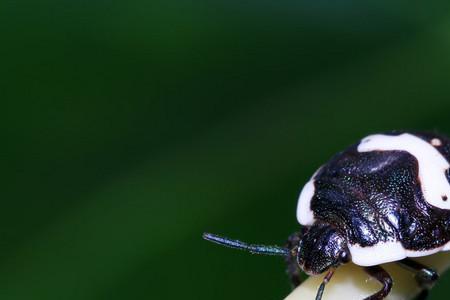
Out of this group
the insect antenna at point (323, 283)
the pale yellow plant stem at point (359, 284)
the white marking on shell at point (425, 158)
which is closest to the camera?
the insect antenna at point (323, 283)

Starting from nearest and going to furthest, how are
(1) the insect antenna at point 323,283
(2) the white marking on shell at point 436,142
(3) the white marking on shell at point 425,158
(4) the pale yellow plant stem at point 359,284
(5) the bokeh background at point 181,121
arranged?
(1) the insect antenna at point 323,283, (4) the pale yellow plant stem at point 359,284, (3) the white marking on shell at point 425,158, (2) the white marking on shell at point 436,142, (5) the bokeh background at point 181,121

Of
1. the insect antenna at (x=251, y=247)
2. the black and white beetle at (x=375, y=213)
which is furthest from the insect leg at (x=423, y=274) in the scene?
the insect antenna at (x=251, y=247)

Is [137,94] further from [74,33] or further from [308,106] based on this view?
[308,106]

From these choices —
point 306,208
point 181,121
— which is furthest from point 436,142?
point 181,121

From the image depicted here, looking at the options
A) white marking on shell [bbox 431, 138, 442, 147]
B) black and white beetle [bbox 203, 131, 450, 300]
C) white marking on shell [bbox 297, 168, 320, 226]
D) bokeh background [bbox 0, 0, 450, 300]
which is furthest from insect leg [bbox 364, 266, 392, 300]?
bokeh background [bbox 0, 0, 450, 300]

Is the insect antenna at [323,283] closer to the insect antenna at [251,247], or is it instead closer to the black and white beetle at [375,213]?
the black and white beetle at [375,213]

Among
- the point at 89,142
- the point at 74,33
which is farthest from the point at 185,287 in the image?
the point at 74,33

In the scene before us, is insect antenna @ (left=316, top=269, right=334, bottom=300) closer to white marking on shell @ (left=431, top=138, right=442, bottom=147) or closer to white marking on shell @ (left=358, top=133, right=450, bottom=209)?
white marking on shell @ (left=358, top=133, right=450, bottom=209)

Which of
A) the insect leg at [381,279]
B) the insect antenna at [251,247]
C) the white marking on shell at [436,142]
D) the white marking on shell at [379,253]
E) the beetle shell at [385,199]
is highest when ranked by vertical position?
the white marking on shell at [436,142]

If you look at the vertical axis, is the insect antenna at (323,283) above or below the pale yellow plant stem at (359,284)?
above
